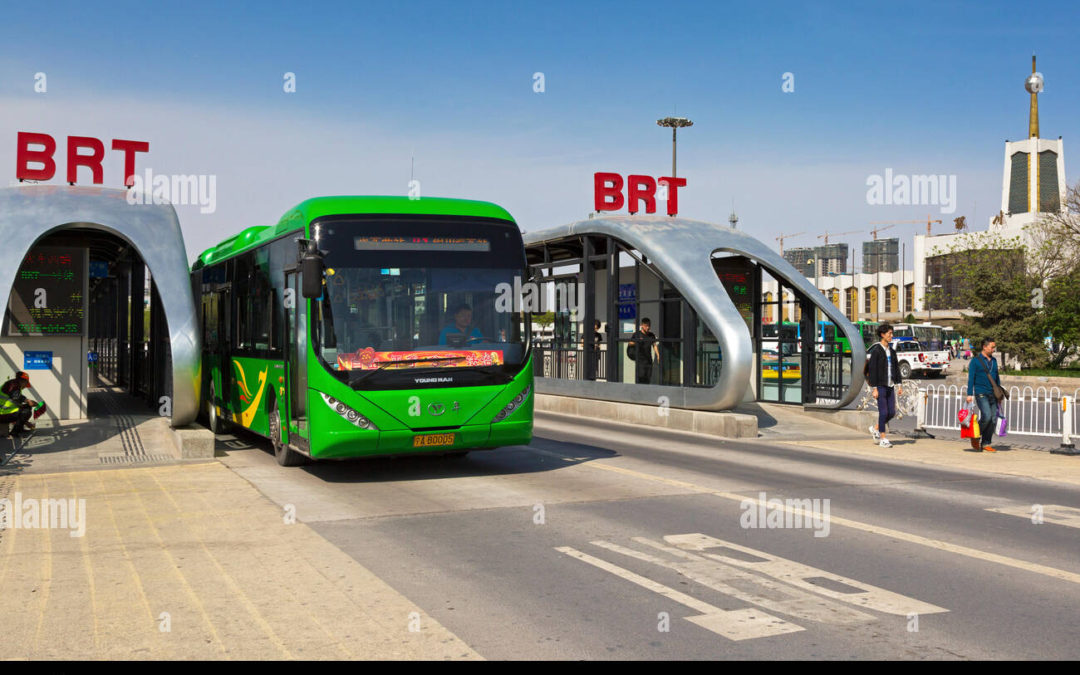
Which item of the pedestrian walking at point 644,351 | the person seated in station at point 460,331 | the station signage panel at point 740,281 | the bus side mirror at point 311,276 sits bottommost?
the pedestrian walking at point 644,351

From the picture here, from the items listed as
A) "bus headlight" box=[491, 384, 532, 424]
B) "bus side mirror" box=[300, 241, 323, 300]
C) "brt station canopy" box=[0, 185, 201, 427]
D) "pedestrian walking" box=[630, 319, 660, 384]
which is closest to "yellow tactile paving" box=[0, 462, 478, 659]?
"bus side mirror" box=[300, 241, 323, 300]

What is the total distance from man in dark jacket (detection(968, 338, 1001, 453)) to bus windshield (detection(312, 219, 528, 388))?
791 cm

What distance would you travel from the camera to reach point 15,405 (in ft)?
48.9

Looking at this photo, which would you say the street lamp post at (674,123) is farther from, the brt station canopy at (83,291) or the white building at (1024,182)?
the brt station canopy at (83,291)

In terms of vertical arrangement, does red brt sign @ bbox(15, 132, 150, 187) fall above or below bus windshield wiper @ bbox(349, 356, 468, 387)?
above

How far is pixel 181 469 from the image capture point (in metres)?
12.6

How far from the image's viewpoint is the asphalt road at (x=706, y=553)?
18.4 ft

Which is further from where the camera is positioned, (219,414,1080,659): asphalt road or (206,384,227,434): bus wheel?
(206,384,227,434): bus wheel

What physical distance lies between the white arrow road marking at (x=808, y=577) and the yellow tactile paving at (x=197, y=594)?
2.53 meters

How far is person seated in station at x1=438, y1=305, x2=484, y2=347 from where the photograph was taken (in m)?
11.5
